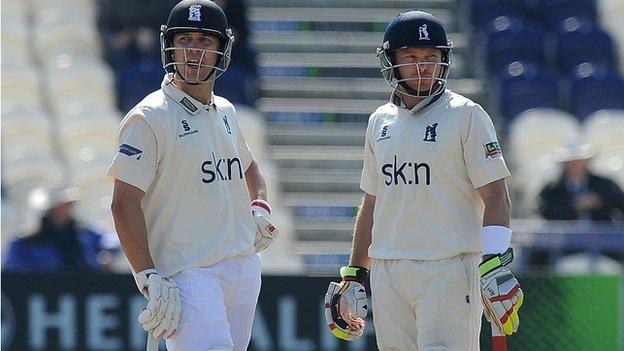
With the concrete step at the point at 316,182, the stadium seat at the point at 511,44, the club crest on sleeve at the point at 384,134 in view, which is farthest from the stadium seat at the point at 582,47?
the club crest on sleeve at the point at 384,134

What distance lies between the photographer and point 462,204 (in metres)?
5.91

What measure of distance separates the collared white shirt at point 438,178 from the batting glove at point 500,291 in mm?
197

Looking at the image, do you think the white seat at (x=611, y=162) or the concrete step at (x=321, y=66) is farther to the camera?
the concrete step at (x=321, y=66)

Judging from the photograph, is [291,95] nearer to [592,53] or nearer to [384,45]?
[592,53]

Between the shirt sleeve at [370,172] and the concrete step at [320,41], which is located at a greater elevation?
the concrete step at [320,41]

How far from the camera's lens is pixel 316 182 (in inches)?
465

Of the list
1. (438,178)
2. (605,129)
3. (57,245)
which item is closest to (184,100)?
(438,178)

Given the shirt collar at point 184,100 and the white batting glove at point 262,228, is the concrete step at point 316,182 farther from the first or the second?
the shirt collar at point 184,100

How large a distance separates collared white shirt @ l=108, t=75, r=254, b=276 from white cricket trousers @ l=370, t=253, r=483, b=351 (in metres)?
0.63

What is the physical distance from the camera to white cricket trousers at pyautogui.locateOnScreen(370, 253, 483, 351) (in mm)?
5859

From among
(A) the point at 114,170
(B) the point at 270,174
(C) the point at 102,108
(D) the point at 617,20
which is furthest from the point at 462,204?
(D) the point at 617,20

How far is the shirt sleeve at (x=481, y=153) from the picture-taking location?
580cm

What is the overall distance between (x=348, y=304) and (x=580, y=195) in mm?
4227

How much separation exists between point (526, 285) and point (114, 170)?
160 inches
